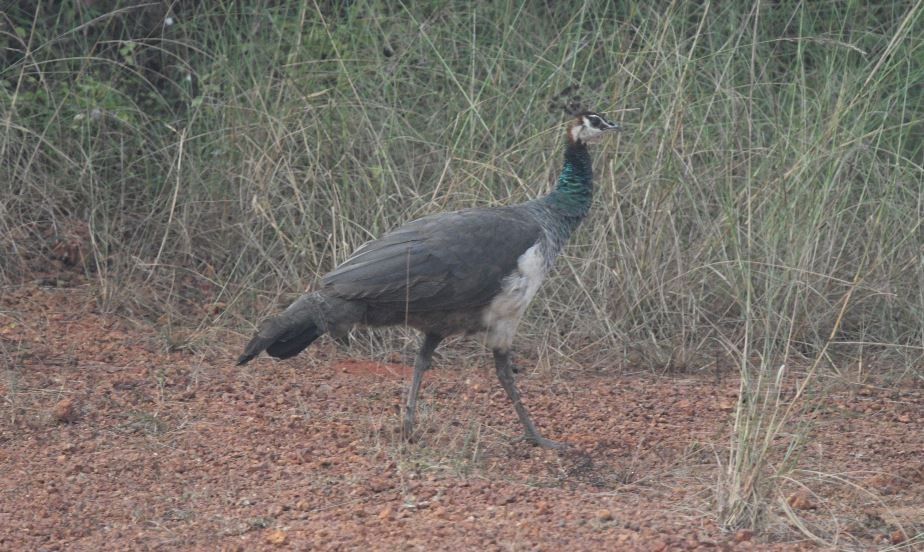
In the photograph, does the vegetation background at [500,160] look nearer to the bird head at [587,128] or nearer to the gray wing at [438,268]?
the bird head at [587,128]

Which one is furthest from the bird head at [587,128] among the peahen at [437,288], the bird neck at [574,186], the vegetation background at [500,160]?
the vegetation background at [500,160]

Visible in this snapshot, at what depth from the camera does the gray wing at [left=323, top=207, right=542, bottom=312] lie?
4930 millimetres

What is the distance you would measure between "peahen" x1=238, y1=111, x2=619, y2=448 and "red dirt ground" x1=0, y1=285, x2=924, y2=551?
1.14 feet

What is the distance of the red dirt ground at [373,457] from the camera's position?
3.93 meters

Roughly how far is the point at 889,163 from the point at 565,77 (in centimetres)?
175

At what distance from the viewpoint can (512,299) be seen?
5.05 m

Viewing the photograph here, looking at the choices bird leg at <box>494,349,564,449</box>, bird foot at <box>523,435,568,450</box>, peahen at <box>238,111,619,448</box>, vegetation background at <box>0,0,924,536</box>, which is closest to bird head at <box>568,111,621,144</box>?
peahen at <box>238,111,619,448</box>

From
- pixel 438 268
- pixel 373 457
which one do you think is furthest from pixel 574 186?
pixel 373 457

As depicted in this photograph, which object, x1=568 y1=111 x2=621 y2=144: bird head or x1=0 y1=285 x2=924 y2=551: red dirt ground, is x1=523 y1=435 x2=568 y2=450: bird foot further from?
x1=568 y1=111 x2=621 y2=144: bird head

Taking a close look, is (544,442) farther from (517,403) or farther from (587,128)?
(587,128)

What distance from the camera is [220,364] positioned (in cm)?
601

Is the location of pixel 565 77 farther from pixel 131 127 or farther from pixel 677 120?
pixel 131 127

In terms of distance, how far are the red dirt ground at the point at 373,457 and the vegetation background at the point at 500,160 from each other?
35 centimetres

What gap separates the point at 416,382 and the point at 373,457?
21.5 inches
